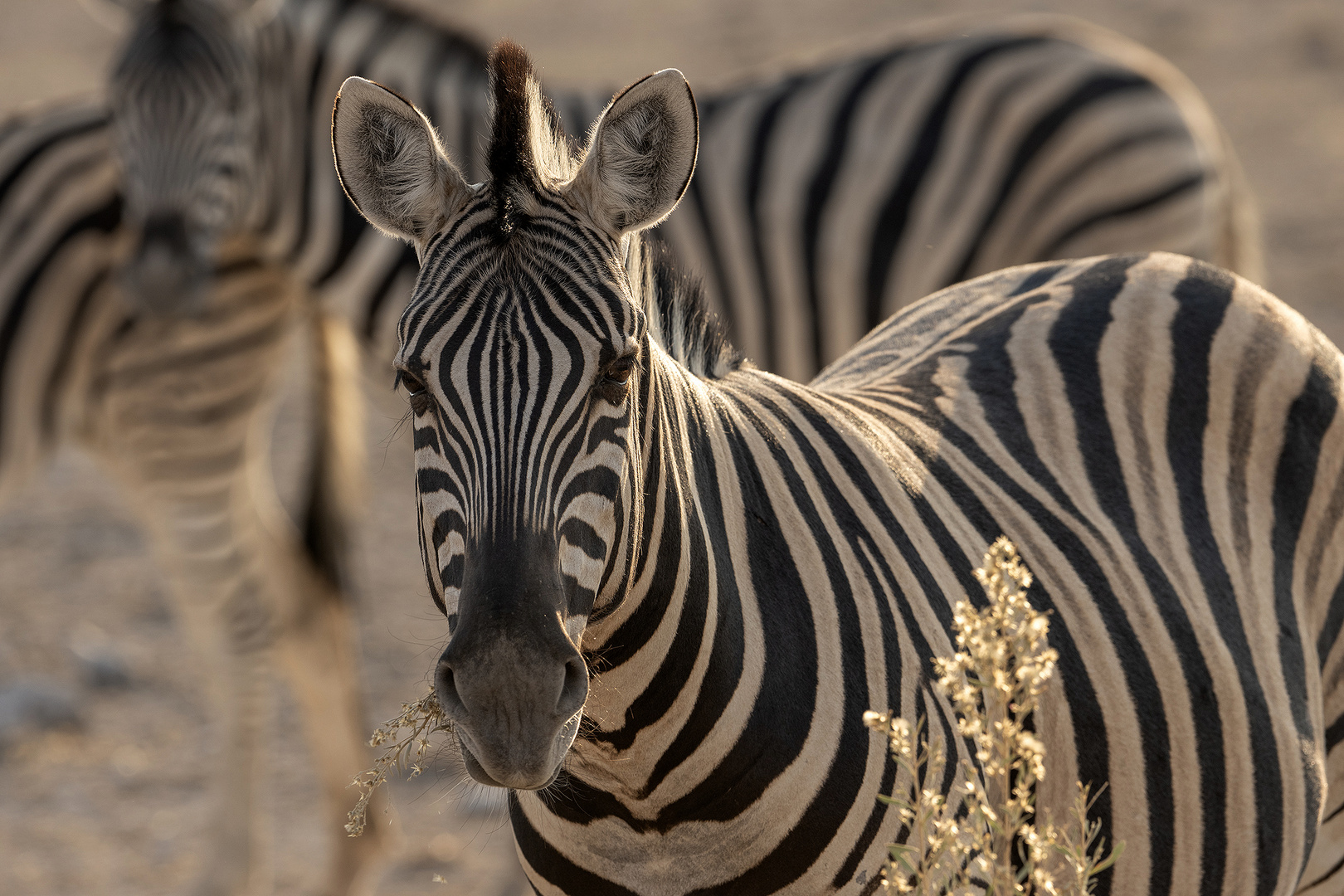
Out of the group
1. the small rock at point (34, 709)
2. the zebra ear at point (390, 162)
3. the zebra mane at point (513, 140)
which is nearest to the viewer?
the zebra mane at point (513, 140)

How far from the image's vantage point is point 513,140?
6.77 feet

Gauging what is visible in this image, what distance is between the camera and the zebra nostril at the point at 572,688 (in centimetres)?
177

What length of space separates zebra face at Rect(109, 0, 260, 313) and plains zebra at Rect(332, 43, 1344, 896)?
2842 mm

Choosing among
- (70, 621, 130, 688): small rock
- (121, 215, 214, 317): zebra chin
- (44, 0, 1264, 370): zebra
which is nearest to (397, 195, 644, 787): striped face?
(121, 215, 214, 317): zebra chin

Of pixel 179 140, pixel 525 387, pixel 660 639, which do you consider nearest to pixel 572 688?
pixel 660 639

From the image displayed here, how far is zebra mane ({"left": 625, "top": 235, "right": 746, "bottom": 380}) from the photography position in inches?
92.0

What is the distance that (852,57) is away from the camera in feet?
18.7

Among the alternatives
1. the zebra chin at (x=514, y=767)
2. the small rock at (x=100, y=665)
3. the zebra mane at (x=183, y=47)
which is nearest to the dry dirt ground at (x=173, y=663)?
the small rock at (x=100, y=665)

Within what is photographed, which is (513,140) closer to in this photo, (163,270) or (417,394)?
(417,394)

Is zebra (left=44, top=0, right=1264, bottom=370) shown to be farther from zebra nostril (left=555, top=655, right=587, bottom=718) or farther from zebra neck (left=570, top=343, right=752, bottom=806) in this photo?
zebra nostril (left=555, top=655, right=587, bottom=718)

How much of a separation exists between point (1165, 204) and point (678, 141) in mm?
3449

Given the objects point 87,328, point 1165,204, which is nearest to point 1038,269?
point 1165,204

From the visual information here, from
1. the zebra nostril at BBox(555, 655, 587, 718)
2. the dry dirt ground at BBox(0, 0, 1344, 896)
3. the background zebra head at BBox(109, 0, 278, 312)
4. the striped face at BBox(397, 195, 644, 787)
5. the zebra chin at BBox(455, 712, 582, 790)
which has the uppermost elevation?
the background zebra head at BBox(109, 0, 278, 312)

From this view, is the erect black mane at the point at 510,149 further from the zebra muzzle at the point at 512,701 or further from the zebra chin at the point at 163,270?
the zebra chin at the point at 163,270
